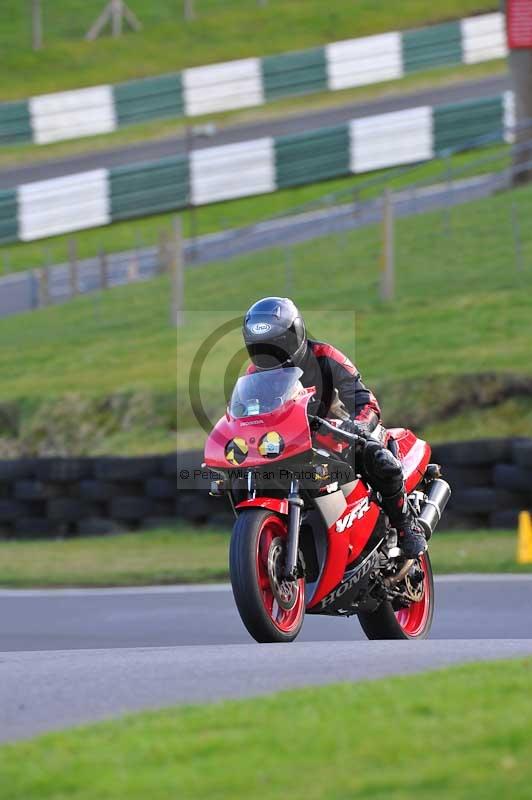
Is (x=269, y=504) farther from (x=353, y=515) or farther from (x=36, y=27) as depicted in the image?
(x=36, y=27)

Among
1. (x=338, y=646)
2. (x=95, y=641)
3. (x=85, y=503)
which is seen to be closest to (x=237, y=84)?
(x=85, y=503)

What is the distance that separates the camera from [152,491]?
13.5m

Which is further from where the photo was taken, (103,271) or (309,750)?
(103,271)

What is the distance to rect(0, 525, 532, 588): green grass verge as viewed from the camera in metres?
11.6

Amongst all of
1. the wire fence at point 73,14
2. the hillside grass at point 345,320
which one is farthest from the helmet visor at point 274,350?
the wire fence at point 73,14

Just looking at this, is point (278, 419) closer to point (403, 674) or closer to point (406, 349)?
point (403, 674)

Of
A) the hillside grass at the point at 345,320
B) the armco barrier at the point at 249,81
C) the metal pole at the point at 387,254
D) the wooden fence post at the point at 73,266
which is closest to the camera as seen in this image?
the hillside grass at the point at 345,320

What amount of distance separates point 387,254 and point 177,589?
7.86 metres

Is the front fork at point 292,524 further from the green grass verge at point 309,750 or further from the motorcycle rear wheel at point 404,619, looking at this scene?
the green grass verge at point 309,750

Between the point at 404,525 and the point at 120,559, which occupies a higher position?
the point at 404,525

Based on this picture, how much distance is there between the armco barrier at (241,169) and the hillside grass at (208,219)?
7.9 inches

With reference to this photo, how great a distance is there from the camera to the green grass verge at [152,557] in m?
11.6

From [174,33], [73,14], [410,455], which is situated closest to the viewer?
[410,455]

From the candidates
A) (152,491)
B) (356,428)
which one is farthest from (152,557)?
(356,428)
